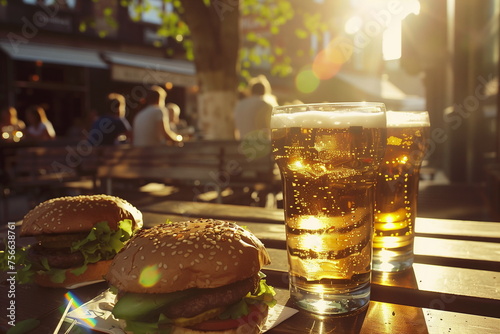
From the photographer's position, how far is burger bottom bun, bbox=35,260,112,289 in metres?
1.41

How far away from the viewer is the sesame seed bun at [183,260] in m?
1.08

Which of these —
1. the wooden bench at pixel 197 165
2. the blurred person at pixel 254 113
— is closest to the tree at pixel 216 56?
the blurred person at pixel 254 113

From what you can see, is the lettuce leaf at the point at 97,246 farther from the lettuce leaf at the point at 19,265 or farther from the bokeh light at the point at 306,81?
the bokeh light at the point at 306,81

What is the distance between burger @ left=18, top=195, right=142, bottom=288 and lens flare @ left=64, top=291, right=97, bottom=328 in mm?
109

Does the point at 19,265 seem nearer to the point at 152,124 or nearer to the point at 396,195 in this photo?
the point at 396,195

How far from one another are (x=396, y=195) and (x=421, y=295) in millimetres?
305

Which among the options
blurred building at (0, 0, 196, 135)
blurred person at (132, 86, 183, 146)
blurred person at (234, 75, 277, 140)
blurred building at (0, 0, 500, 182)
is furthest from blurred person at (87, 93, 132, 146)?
blurred building at (0, 0, 196, 135)

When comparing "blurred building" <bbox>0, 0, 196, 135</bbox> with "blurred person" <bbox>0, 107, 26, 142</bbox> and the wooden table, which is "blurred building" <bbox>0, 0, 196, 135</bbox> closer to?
"blurred person" <bbox>0, 107, 26, 142</bbox>

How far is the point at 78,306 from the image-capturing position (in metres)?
1.27

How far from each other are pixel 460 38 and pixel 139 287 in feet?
25.4

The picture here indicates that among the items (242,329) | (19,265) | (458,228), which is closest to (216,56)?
(458,228)

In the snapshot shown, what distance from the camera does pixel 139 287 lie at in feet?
3.51

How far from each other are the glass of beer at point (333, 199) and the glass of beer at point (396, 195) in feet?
0.74

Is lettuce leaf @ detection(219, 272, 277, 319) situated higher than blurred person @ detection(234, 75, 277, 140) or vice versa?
blurred person @ detection(234, 75, 277, 140)
